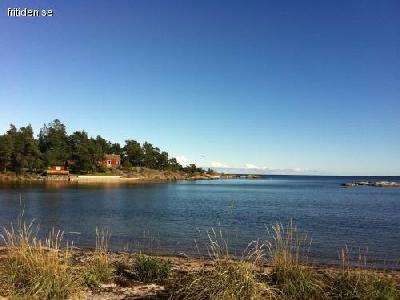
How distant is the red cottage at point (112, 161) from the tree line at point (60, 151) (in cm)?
446

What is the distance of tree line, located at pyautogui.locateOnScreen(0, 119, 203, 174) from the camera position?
116 m

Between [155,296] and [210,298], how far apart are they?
184cm

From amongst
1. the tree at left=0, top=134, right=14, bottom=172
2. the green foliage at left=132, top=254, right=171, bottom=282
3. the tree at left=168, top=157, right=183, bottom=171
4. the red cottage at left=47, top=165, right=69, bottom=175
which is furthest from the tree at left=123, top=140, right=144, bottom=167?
the green foliage at left=132, top=254, right=171, bottom=282

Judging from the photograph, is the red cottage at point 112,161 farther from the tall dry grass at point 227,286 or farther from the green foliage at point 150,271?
the tall dry grass at point 227,286

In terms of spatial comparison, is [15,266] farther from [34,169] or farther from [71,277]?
[34,169]

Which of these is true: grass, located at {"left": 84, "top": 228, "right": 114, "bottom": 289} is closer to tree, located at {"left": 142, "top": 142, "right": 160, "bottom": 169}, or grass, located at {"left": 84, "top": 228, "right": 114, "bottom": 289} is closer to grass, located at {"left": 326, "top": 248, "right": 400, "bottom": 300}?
grass, located at {"left": 326, "top": 248, "right": 400, "bottom": 300}

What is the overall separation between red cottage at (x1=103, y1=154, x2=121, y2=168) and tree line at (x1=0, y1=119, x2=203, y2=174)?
4463 mm

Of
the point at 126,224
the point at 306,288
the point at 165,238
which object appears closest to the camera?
the point at 306,288

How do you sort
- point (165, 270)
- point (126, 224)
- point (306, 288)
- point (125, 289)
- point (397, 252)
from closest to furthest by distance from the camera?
point (306, 288), point (125, 289), point (165, 270), point (397, 252), point (126, 224)

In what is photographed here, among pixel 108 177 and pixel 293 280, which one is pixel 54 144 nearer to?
pixel 108 177

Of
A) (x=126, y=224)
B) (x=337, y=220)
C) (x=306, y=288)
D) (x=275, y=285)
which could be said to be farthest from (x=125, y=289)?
(x=337, y=220)

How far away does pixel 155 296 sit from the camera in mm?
9539

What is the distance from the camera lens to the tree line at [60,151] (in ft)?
381

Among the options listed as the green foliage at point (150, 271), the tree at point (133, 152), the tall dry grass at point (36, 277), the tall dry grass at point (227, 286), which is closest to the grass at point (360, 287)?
the tall dry grass at point (227, 286)
